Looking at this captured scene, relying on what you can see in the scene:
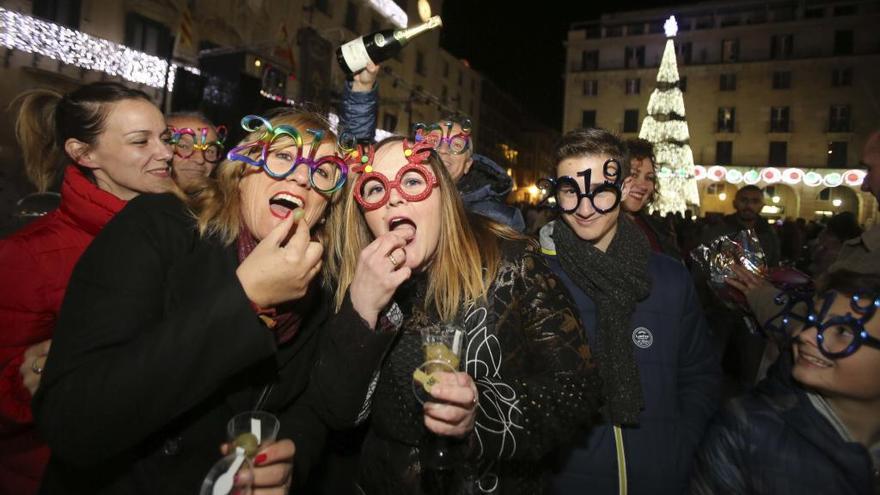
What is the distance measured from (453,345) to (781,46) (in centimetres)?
4252

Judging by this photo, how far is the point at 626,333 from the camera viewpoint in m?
2.24

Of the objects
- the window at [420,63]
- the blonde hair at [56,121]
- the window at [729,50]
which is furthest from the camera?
the window at [729,50]

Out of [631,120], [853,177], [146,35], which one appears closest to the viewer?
[146,35]

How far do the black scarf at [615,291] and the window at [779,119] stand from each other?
127ft

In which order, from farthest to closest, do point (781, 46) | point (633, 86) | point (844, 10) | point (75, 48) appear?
point (633, 86), point (781, 46), point (844, 10), point (75, 48)

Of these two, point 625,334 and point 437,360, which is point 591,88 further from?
point 437,360

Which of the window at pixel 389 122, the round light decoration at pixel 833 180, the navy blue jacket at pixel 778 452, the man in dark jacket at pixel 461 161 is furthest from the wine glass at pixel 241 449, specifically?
the round light decoration at pixel 833 180

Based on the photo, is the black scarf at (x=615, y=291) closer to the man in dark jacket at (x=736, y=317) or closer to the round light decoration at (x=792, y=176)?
the man in dark jacket at (x=736, y=317)

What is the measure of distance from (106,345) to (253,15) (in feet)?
57.4

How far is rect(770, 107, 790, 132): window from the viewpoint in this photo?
32.7 metres

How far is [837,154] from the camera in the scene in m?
31.1

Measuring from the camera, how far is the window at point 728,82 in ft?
112

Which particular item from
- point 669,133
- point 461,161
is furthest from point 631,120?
point 461,161

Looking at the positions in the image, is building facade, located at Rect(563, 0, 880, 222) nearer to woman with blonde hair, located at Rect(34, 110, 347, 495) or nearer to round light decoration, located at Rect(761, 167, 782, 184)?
round light decoration, located at Rect(761, 167, 782, 184)
